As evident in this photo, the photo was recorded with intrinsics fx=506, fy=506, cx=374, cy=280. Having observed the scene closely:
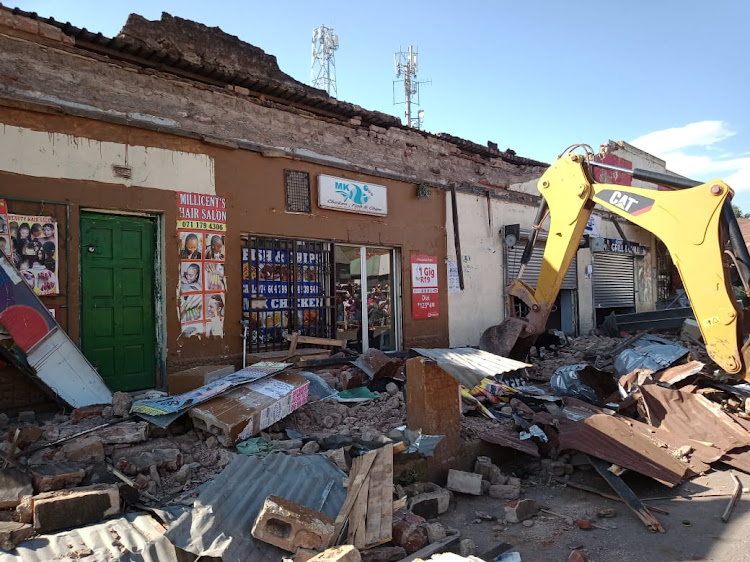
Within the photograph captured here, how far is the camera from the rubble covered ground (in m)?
3.38

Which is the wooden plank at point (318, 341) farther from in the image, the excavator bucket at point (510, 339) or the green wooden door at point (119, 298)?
the excavator bucket at point (510, 339)

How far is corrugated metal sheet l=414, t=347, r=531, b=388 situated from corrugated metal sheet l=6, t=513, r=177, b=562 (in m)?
2.33

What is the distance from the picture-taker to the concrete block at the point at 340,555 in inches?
98.1

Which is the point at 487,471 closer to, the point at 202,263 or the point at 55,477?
the point at 55,477

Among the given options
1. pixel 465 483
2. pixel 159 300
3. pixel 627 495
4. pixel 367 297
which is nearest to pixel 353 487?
pixel 465 483

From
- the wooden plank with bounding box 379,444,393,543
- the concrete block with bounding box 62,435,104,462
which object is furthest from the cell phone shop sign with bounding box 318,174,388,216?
the wooden plank with bounding box 379,444,393,543

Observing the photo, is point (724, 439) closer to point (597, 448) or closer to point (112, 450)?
point (597, 448)

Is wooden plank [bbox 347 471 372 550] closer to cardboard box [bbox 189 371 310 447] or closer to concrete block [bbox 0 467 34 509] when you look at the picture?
cardboard box [bbox 189 371 310 447]

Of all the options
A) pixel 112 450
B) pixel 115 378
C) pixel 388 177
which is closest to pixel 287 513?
pixel 112 450

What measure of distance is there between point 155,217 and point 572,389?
6.25 m

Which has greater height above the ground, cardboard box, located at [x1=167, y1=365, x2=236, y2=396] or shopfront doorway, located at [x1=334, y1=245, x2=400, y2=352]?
shopfront doorway, located at [x1=334, y1=245, x2=400, y2=352]

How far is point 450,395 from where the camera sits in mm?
A: 4832

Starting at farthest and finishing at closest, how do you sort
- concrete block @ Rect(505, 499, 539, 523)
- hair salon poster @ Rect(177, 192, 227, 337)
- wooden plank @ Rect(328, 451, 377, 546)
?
hair salon poster @ Rect(177, 192, 227, 337) < concrete block @ Rect(505, 499, 539, 523) < wooden plank @ Rect(328, 451, 377, 546)

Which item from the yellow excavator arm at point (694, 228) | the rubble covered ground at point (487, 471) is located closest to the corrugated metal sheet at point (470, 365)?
the rubble covered ground at point (487, 471)
